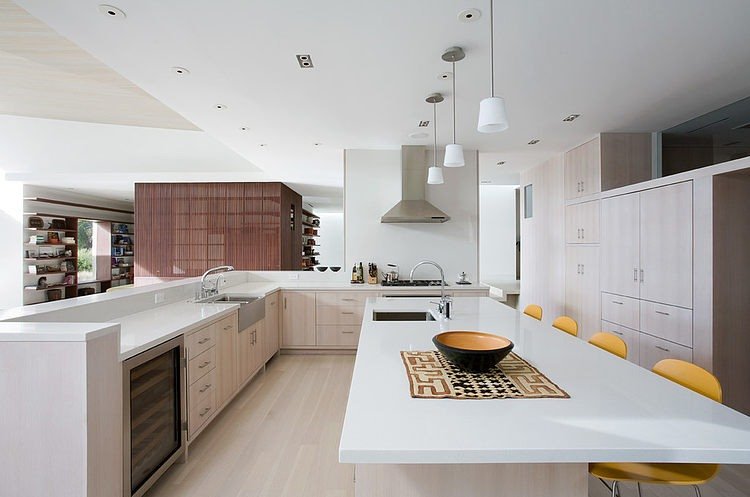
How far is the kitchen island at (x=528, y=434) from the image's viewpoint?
89 cm

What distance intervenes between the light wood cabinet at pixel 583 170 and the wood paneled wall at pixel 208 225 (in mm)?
5393

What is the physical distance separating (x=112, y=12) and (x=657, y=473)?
325 centimetres

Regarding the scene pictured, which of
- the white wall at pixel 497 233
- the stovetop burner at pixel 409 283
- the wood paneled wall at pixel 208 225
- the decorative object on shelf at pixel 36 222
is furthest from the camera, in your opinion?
the white wall at pixel 497 233

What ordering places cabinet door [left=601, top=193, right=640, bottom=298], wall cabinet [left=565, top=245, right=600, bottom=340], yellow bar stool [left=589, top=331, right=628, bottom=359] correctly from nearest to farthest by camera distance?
yellow bar stool [left=589, top=331, right=628, bottom=359] < cabinet door [left=601, top=193, right=640, bottom=298] < wall cabinet [left=565, top=245, right=600, bottom=340]

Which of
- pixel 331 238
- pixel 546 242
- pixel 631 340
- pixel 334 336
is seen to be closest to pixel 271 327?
pixel 334 336

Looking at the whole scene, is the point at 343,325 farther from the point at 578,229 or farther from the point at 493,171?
the point at 493,171

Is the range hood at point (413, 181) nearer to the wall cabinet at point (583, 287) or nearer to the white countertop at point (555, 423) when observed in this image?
the wall cabinet at point (583, 287)

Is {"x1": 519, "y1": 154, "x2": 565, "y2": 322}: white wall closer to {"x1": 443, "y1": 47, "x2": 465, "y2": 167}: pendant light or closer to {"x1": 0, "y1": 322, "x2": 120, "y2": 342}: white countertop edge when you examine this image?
{"x1": 443, "y1": 47, "x2": 465, "y2": 167}: pendant light

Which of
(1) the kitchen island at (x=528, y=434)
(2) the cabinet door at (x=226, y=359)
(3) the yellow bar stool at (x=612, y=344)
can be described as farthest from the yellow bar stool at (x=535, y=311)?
(2) the cabinet door at (x=226, y=359)

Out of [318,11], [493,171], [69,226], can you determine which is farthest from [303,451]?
[69,226]

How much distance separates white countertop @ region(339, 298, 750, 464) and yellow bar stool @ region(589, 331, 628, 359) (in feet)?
1.31

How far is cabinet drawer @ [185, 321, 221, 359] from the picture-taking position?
232 cm

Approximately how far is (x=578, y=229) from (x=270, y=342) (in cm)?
392

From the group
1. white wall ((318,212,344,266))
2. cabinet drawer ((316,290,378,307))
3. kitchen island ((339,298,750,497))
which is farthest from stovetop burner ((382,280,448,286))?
white wall ((318,212,344,266))
